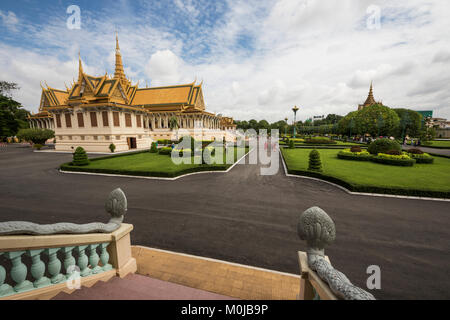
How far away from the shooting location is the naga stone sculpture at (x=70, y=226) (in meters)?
2.34

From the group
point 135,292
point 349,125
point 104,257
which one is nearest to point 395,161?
point 135,292

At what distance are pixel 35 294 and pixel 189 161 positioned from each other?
17015 millimetres

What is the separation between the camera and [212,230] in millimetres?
6688

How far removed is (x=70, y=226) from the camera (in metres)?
2.91

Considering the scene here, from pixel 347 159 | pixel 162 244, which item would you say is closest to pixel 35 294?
pixel 162 244

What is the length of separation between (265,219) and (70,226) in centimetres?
639

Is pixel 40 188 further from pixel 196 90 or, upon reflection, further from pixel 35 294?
pixel 196 90

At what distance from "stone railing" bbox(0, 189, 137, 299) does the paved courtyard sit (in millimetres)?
2151

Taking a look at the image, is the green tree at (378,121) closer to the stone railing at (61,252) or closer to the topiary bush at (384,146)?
the topiary bush at (384,146)

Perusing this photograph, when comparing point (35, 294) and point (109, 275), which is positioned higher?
point (35, 294)

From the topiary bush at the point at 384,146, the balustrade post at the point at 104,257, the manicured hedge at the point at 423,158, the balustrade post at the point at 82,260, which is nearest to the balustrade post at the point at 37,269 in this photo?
the balustrade post at the point at 82,260

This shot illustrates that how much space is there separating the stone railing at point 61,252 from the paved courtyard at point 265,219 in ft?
7.06

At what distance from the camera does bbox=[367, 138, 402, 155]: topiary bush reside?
19.3 meters
